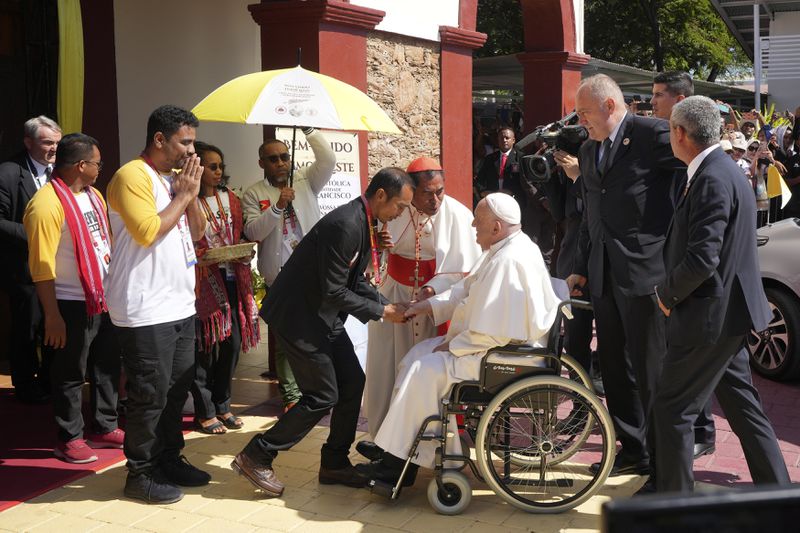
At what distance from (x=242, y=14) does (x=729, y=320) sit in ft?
22.6

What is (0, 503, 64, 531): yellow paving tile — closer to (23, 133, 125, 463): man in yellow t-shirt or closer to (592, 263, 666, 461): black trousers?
(23, 133, 125, 463): man in yellow t-shirt

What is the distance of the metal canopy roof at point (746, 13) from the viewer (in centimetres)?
2417

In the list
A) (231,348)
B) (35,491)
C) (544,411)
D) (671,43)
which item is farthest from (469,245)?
(671,43)

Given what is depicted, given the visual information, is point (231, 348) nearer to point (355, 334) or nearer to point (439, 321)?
point (355, 334)

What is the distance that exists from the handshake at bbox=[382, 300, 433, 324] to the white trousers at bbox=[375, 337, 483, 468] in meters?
0.37

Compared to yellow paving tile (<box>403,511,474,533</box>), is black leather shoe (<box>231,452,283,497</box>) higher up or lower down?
higher up

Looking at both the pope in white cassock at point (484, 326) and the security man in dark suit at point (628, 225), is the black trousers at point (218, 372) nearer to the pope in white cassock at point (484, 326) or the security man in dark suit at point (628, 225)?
the pope in white cassock at point (484, 326)

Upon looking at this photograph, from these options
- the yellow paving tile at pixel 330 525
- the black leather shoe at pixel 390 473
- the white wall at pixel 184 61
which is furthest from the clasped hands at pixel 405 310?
the white wall at pixel 184 61

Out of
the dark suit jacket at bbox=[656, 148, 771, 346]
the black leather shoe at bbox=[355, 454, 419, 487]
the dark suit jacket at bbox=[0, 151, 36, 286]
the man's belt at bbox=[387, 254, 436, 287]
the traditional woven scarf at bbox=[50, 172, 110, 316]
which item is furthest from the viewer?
the dark suit jacket at bbox=[0, 151, 36, 286]

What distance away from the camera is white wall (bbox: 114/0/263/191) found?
7.86m

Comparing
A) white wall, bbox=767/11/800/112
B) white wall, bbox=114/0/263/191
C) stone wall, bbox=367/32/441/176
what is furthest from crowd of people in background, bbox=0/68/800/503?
white wall, bbox=767/11/800/112

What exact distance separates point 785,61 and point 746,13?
7.13 ft

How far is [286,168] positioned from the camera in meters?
6.24

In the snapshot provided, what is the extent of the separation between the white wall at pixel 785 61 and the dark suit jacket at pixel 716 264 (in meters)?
23.3
